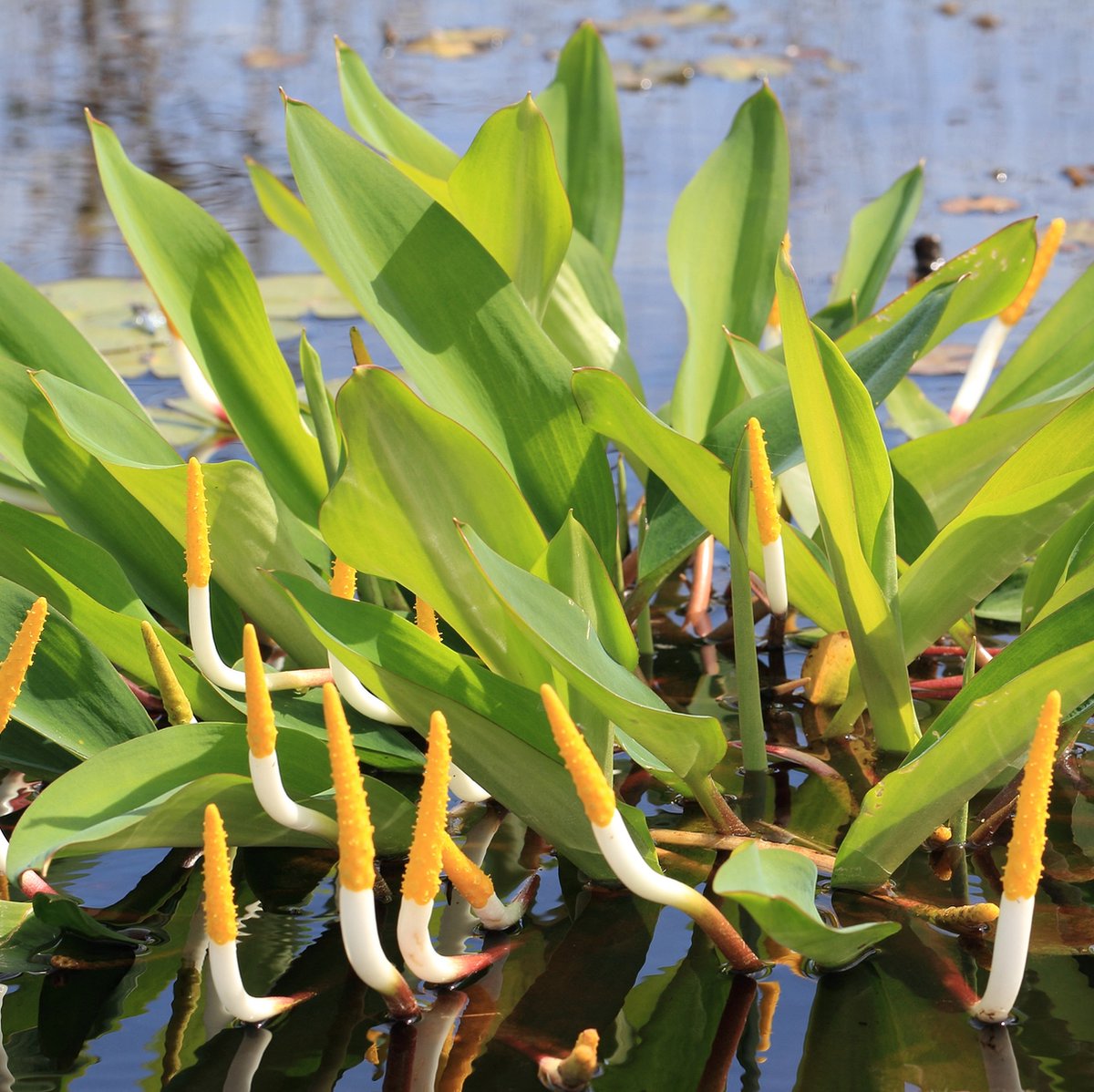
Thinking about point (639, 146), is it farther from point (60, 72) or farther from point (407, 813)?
point (407, 813)

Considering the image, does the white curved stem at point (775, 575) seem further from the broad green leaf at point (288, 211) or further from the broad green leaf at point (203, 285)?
the broad green leaf at point (288, 211)

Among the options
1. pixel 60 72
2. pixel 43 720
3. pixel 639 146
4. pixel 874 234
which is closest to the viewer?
pixel 43 720

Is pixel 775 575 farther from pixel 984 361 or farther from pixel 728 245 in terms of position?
pixel 984 361

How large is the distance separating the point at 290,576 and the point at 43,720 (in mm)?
237

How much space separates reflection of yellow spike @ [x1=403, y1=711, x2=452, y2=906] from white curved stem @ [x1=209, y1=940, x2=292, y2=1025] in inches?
3.9

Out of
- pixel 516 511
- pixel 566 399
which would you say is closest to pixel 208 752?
pixel 516 511

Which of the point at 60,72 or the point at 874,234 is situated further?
the point at 60,72

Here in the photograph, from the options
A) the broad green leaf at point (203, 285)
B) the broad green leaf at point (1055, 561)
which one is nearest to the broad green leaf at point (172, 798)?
the broad green leaf at point (203, 285)

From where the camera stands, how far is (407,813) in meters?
0.92

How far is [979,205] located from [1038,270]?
1741mm

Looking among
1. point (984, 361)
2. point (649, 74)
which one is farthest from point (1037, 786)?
point (649, 74)

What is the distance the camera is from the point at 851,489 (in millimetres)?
925

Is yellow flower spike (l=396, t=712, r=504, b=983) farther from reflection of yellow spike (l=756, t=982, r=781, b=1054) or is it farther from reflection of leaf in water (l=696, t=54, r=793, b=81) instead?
reflection of leaf in water (l=696, t=54, r=793, b=81)

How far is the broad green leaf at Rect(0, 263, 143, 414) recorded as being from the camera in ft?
3.86
